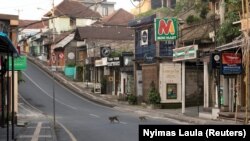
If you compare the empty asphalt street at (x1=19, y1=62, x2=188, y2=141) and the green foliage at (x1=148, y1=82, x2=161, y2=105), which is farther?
the green foliage at (x1=148, y1=82, x2=161, y2=105)

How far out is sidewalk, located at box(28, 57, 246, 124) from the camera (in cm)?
3040

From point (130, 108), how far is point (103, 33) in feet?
102

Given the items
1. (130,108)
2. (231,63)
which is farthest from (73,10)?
(231,63)

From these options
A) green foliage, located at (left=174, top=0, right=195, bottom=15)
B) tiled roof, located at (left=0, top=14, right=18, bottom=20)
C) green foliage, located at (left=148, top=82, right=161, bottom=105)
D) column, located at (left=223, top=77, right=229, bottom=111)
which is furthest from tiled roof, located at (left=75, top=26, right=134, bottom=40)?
tiled roof, located at (left=0, top=14, right=18, bottom=20)

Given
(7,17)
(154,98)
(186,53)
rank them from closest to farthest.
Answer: (7,17) < (186,53) < (154,98)

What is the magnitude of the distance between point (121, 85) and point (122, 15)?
1428 inches

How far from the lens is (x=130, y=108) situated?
44.4m

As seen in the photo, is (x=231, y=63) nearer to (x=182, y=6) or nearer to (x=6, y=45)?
(x=6, y=45)

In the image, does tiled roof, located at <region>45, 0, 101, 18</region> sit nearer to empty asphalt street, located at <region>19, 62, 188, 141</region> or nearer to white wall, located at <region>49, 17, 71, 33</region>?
white wall, located at <region>49, 17, 71, 33</region>

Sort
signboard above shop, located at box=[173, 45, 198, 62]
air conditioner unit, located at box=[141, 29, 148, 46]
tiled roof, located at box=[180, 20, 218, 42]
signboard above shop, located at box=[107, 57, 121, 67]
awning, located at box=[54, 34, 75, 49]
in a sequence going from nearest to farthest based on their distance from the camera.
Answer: signboard above shop, located at box=[173, 45, 198, 62], tiled roof, located at box=[180, 20, 218, 42], air conditioner unit, located at box=[141, 29, 148, 46], signboard above shop, located at box=[107, 57, 121, 67], awning, located at box=[54, 34, 75, 49]

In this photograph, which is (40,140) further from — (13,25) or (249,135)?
(249,135)

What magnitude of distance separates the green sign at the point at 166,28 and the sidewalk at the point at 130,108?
573 cm

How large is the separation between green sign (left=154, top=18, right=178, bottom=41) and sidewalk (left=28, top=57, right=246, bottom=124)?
5.73 m

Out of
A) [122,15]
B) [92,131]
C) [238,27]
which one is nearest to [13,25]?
[92,131]
